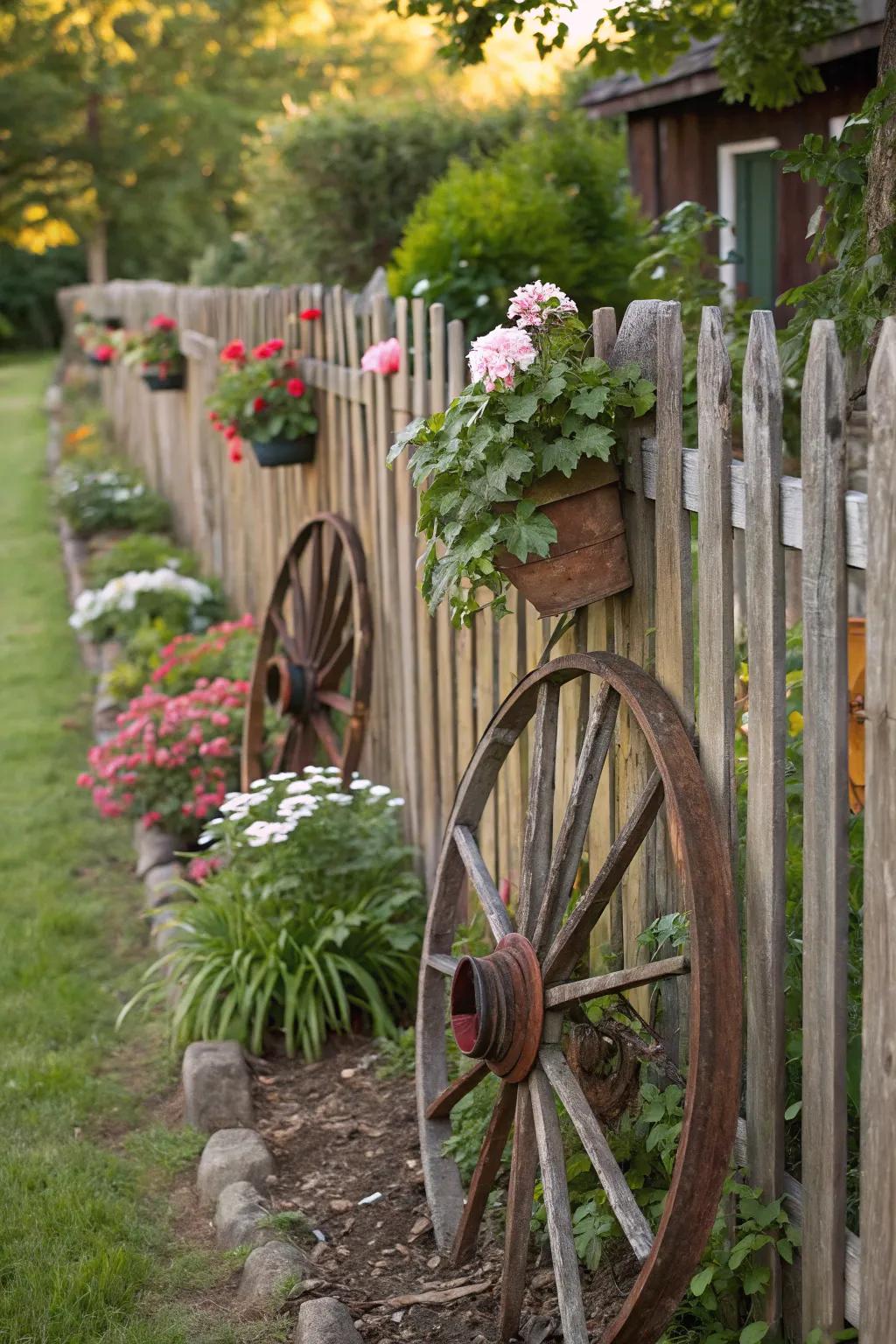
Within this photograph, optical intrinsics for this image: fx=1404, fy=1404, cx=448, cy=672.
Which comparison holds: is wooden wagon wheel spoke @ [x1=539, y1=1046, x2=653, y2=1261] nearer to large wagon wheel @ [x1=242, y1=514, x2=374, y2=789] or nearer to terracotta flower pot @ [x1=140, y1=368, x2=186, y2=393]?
large wagon wheel @ [x1=242, y1=514, x2=374, y2=789]

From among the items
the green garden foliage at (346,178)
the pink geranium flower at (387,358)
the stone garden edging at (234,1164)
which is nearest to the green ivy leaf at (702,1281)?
the stone garden edging at (234,1164)

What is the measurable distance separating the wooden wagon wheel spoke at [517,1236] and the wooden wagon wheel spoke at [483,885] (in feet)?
1.54

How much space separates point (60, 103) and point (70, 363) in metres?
14.2

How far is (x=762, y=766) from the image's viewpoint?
2.42m

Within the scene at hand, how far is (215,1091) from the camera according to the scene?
381 centimetres

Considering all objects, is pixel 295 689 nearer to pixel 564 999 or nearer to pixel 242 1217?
pixel 242 1217

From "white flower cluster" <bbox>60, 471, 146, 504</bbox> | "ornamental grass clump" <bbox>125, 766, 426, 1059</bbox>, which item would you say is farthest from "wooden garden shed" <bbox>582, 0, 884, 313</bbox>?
"white flower cluster" <bbox>60, 471, 146, 504</bbox>

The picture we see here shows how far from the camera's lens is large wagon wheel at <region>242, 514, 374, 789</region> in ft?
16.1

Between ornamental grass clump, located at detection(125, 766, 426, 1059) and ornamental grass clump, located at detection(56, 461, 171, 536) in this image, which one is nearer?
ornamental grass clump, located at detection(125, 766, 426, 1059)

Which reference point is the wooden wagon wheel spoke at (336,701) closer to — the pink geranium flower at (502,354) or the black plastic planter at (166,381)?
the pink geranium flower at (502,354)

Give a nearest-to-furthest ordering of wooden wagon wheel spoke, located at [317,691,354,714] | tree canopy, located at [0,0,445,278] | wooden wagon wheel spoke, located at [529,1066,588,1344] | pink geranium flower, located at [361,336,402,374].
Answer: wooden wagon wheel spoke, located at [529,1066,588,1344] < pink geranium flower, located at [361,336,402,374] < wooden wagon wheel spoke, located at [317,691,354,714] < tree canopy, located at [0,0,445,278]

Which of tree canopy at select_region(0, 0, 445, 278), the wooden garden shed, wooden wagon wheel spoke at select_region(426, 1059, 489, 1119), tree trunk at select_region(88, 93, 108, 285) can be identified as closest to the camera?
wooden wagon wheel spoke at select_region(426, 1059, 489, 1119)

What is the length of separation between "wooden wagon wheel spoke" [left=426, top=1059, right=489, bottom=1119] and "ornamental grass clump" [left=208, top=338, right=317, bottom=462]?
318 centimetres

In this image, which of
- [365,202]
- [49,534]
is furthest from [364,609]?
[365,202]
